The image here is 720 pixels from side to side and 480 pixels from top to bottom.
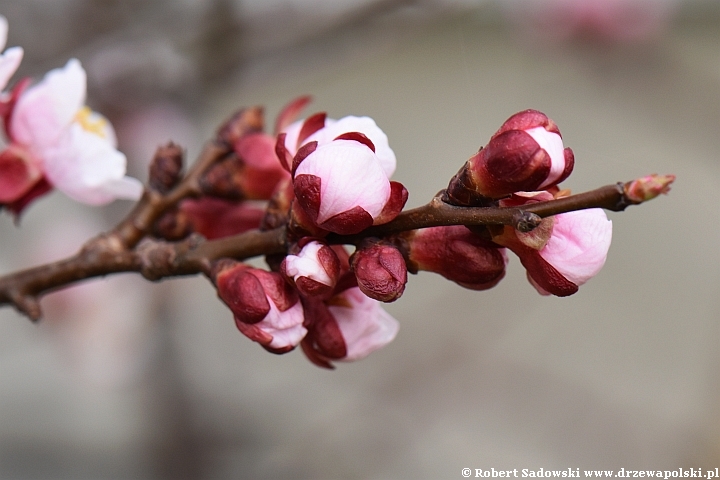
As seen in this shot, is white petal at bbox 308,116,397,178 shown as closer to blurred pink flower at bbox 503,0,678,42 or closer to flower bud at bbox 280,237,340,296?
flower bud at bbox 280,237,340,296

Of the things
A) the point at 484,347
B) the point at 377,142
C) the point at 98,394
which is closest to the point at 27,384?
the point at 98,394

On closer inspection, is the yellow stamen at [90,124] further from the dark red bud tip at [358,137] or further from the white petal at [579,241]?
the white petal at [579,241]

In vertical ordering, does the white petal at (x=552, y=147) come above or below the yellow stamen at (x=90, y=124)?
below

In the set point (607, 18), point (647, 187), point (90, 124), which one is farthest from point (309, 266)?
point (607, 18)

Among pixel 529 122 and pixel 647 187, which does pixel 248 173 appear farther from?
pixel 647 187

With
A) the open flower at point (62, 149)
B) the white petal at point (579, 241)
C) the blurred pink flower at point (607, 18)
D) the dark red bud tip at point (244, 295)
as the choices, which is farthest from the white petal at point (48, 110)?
the blurred pink flower at point (607, 18)

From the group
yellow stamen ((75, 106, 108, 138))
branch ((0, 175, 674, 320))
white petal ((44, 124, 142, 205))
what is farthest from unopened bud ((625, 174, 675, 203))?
yellow stamen ((75, 106, 108, 138))

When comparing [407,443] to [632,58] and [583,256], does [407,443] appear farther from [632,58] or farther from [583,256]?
[583,256]
